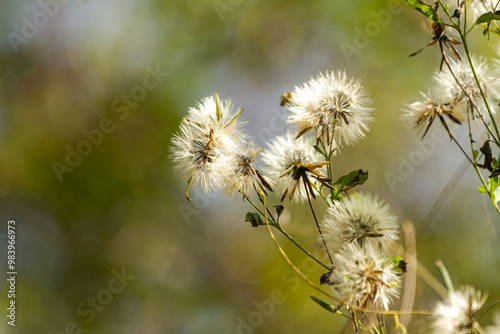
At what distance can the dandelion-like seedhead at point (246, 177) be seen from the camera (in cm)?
47

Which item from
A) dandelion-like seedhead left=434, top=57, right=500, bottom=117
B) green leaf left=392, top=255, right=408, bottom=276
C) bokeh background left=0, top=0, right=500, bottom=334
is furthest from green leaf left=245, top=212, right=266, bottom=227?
bokeh background left=0, top=0, right=500, bottom=334

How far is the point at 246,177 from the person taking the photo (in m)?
0.48

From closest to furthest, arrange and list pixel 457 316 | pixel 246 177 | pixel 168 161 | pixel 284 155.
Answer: pixel 457 316
pixel 246 177
pixel 284 155
pixel 168 161

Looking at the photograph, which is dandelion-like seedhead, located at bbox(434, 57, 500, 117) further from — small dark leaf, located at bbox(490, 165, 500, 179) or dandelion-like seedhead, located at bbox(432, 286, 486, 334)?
dandelion-like seedhead, located at bbox(432, 286, 486, 334)

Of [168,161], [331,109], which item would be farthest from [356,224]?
[168,161]

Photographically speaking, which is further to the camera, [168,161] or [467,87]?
[168,161]

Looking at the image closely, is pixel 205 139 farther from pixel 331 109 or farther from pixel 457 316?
pixel 457 316

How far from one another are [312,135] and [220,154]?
4.7 inches

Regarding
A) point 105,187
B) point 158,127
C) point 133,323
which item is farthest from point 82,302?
point 158,127

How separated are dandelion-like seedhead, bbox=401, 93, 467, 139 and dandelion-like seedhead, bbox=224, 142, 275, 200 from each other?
0.19 meters

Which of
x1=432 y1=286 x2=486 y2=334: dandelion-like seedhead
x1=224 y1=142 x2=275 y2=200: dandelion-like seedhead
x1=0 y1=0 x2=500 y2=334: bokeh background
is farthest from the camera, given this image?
x1=0 y1=0 x2=500 y2=334: bokeh background

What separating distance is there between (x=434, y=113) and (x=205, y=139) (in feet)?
0.90

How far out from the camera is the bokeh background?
5.64 feet

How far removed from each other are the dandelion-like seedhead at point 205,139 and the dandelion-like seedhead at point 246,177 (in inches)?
0.9
